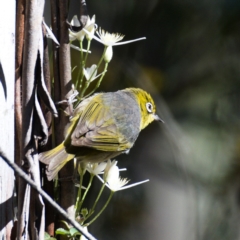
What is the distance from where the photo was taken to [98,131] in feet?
6.63

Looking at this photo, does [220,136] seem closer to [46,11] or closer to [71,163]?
[46,11]

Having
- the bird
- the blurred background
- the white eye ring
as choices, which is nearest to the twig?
the bird

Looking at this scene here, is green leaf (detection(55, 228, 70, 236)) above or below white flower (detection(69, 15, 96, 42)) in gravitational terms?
below

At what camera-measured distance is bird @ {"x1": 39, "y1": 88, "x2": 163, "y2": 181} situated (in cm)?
168

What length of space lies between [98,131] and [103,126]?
95mm

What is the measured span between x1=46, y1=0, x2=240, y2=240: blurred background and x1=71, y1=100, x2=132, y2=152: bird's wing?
92 centimetres

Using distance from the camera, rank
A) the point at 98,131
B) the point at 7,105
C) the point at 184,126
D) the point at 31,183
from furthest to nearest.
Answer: the point at 184,126, the point at 98,131, the point at 7,105, the point at 31,183

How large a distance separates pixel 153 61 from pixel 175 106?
14.5 inches

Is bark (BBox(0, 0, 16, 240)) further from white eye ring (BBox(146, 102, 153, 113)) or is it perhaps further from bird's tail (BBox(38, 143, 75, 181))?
white eye ring (BBox(146, 102, 153, 113))

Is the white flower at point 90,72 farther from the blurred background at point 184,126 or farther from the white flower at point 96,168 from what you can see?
the blurred background at point 184,126

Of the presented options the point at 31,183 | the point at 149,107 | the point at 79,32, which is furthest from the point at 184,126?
the point at 31,183

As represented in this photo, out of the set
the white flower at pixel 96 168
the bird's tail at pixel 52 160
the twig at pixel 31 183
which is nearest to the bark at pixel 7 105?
the bird's tail at pixel 52 160

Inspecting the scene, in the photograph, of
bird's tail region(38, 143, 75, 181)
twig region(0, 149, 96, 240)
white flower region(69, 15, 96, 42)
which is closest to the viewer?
twig region(0, 149, 96, 240)

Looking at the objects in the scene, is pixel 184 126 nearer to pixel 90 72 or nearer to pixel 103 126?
pixel 103 126
